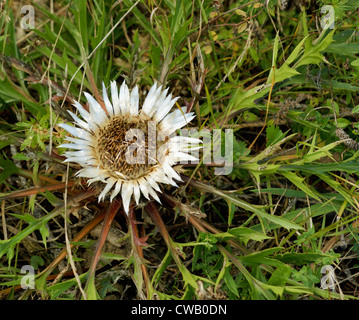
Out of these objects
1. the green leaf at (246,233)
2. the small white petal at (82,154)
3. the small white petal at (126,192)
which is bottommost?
the green leaf at (246,233)

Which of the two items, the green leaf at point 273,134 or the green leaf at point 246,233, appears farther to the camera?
the green leaf at point 273,134

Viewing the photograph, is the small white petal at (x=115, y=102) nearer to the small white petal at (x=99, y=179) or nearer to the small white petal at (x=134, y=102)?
the small white petal at (x=134, y=102)

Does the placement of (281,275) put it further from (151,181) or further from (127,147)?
(127,147)

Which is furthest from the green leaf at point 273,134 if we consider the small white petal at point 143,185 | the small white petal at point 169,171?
the small white petal at point 143,185

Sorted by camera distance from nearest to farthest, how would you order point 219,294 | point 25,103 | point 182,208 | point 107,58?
point 219,294 < point 182,208 < point 25,103 < point 107,58

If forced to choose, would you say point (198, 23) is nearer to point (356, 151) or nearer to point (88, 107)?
point (88, 107)

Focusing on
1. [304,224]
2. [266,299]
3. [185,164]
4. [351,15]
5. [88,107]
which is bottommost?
[266,299]

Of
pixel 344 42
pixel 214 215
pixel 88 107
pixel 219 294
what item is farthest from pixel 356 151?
pixel 88 107

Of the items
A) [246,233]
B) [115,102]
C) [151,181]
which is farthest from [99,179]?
[246,233]
